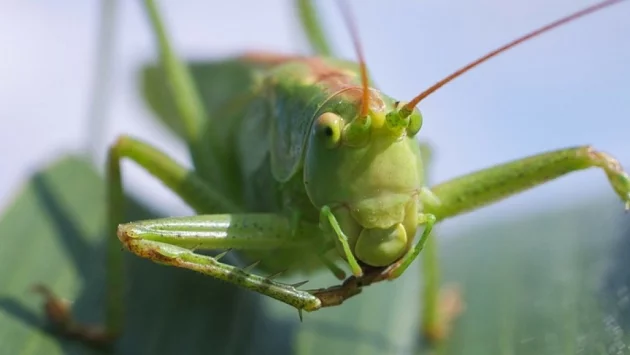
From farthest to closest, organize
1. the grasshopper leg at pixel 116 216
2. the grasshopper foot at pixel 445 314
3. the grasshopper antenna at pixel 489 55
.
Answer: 1. the grasshopper foot at pixel 445 314
2. the grasshopper leg at pixel 116 216
3. the grasshopper antenna at pixel 489 55

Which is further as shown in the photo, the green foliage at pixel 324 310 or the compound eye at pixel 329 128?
the green foliage at pixel 324 310

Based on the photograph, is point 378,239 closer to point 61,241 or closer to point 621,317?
point 621,317

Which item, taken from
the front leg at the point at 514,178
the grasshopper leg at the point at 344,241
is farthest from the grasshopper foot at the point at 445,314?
the grasshopper leg at the point at 344,241

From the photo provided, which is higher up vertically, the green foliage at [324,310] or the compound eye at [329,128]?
the compound eye at [329,128]

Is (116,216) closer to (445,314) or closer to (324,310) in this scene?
(324,310)

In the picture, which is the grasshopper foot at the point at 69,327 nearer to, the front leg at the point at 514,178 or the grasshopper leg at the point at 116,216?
the grasshopper leg at the point at 116,216

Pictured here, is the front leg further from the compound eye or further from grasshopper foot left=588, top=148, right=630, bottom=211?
the compound eye

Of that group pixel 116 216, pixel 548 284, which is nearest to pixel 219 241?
pixel 116 216

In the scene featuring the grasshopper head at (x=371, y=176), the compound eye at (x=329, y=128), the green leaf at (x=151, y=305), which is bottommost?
the green leaf at (x=151, y=305)

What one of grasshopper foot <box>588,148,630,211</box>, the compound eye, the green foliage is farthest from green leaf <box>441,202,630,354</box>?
the compound eye
